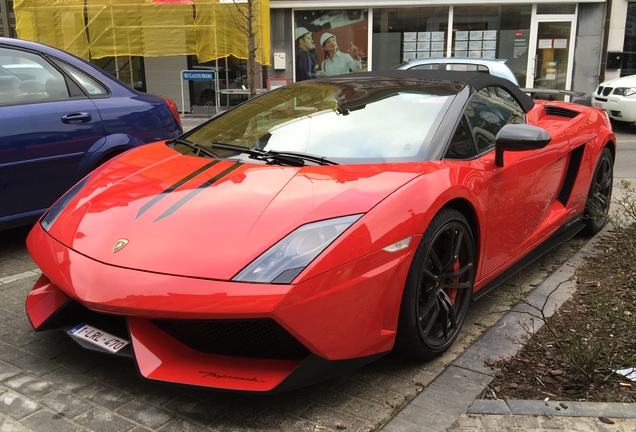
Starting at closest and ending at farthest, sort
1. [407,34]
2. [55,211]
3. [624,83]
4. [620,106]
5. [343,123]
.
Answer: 1. [55,211]
2. [343,123]
3. [620,106]
4. [624,83]
5. [407,34]

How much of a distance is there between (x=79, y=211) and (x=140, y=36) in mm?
12870

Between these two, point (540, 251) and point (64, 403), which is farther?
point (540, 251)

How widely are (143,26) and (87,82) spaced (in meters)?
10.7

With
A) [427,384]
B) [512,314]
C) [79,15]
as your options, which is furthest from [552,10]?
[427,384]

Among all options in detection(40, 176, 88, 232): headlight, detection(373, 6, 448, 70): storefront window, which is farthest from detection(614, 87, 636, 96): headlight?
detection(40, 176, 88, 232): headlight

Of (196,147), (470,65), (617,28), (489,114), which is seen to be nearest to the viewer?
(196,147)

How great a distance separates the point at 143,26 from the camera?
47.3ft

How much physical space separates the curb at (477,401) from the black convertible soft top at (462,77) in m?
1.37

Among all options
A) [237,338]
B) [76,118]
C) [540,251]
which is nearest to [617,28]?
[540,251]

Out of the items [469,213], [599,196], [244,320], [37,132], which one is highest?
[37,132]

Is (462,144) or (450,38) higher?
(450,38)

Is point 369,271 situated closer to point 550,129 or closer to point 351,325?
point 351,325

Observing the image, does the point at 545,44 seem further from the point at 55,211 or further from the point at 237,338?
the point at 237,338

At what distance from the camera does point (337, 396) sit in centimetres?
254
